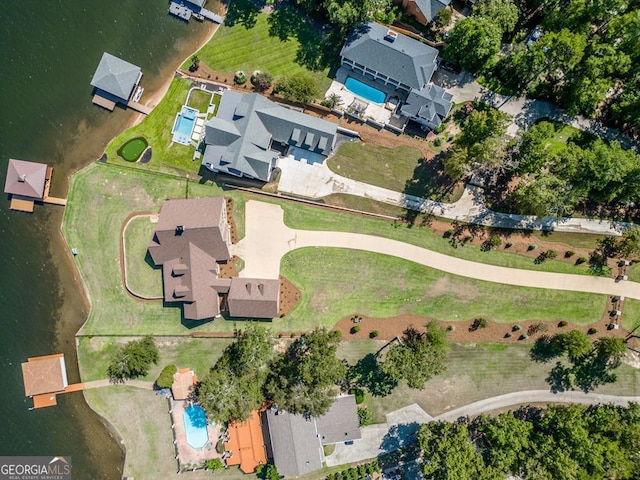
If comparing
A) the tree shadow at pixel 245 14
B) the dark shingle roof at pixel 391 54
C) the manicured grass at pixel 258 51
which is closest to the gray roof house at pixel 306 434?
the dark shingle roof at pixel 391 54

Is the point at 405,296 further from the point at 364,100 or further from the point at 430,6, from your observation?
the point at 430,6

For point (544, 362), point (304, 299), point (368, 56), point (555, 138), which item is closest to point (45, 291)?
point (304, 299)

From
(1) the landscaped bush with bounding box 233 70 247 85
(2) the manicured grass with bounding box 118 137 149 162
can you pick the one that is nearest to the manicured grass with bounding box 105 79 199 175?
(2) the manicured grass with bounding box 118 137 149 162

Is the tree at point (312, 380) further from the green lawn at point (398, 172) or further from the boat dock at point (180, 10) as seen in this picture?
the boat dock at point (180, 10)

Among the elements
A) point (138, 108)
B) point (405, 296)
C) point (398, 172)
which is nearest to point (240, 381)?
point (405, 296)

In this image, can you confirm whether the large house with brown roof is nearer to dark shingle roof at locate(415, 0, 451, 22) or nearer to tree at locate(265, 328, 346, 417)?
tree at locate(265, 328, 346, 417)

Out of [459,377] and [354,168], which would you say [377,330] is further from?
[354,168]
